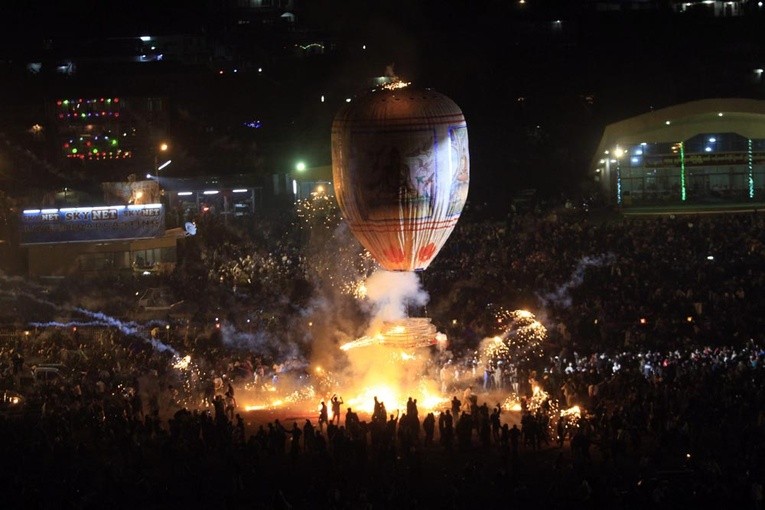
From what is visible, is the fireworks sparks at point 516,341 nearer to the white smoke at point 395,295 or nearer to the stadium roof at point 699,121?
the white smoke at point 395,295

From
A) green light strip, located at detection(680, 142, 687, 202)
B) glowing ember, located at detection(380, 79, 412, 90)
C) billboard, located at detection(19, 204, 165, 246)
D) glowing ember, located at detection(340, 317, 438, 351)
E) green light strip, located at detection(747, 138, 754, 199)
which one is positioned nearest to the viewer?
glowing ember, located at detection(380, 79, 412, 90)

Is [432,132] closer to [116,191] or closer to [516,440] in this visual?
[516,440]

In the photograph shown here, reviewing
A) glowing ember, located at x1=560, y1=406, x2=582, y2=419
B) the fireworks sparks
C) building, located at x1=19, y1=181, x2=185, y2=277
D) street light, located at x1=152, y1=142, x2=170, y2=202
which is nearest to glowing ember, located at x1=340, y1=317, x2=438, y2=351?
the fireworks sparks

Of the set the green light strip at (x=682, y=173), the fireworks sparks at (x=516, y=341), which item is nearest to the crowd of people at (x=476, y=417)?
the fireworks sparks at (x=516, y=341)

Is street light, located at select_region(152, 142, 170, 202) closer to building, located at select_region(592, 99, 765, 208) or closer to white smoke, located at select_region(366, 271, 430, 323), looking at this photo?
white smoke, located at select_region(366, 271, 430, 323)

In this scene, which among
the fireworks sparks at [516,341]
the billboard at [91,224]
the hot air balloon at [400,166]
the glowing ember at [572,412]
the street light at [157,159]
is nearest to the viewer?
the glowing ember at [572,412]

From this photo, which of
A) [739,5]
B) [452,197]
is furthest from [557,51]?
[452,197]
